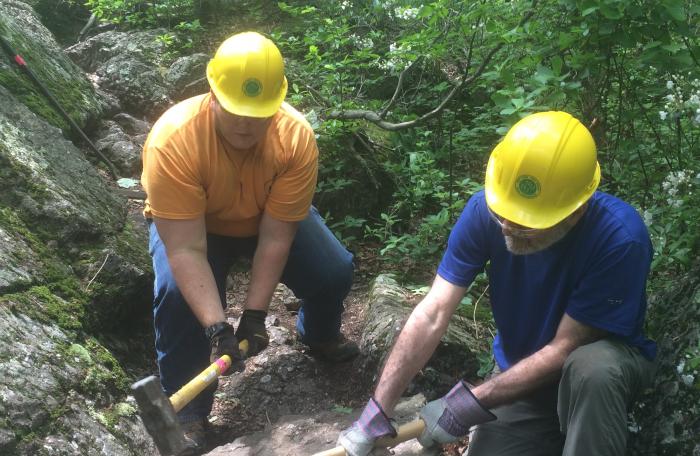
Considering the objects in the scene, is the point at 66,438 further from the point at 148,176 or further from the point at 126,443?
the point at 148,176

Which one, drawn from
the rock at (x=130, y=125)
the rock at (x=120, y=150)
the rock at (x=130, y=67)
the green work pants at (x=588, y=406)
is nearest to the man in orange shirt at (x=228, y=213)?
the green work pants at (x=588, y=406)

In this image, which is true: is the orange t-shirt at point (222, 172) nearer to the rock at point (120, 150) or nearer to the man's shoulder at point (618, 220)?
the man's shoulder at point (618, 220)

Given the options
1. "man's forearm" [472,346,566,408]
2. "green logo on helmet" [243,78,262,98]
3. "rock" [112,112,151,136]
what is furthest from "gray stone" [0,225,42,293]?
"rock" [112,112,151,136]

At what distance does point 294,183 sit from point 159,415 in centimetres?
121

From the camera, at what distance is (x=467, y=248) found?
2.42 meters

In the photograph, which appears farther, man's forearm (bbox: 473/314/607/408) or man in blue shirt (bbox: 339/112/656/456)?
man's forearm (bbox: 473/314/607/408)

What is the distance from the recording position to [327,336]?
3537 mm

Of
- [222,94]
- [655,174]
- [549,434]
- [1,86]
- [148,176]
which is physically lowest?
[549,434]

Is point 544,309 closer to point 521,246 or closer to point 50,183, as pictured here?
point 521,246

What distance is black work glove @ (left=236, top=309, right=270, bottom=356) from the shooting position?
116 inches

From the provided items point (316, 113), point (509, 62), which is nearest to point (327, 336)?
point (509, 62)

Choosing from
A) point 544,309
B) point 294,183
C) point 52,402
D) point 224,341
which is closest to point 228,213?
point 294,183

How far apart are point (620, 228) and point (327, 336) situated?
6.09 feet

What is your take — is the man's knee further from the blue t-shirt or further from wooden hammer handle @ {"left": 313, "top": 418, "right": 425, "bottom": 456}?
wooden hammer handle @ {"left": 313, "top": 418, "right": 425, "bottom": 456}
